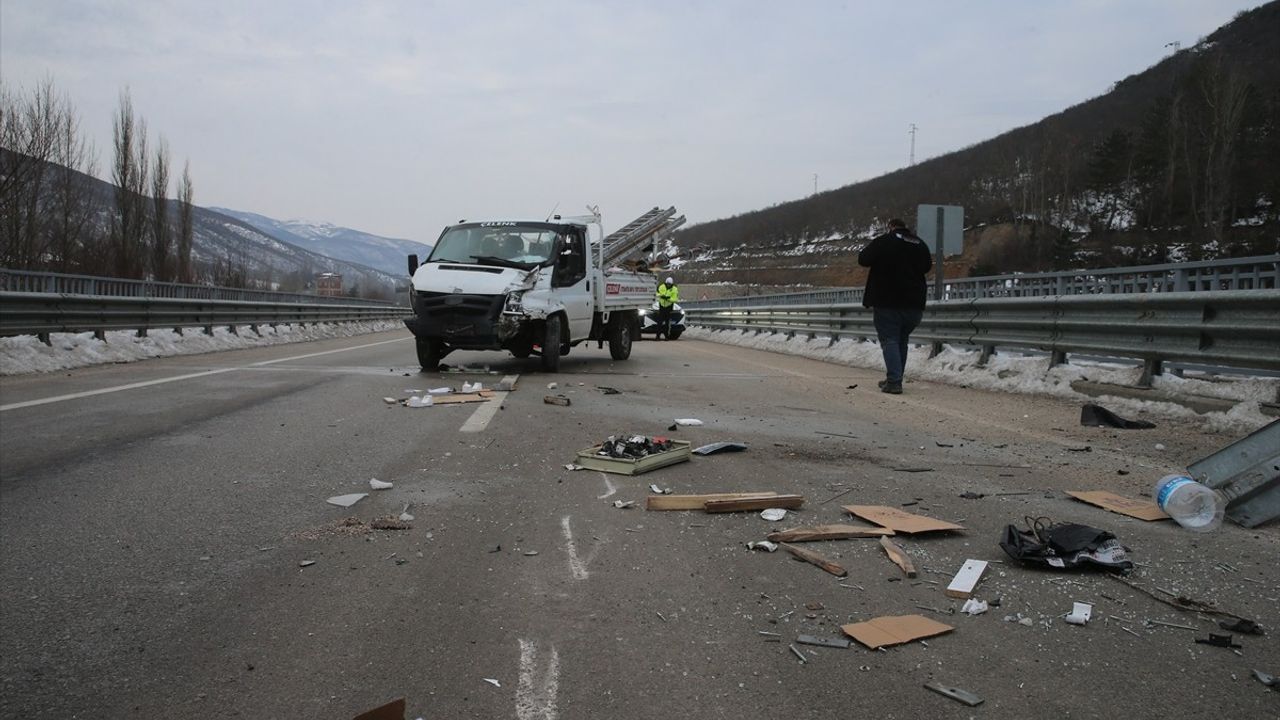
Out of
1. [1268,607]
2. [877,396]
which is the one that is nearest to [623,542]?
[1268,607]

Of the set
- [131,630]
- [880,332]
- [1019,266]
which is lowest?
[131,630]

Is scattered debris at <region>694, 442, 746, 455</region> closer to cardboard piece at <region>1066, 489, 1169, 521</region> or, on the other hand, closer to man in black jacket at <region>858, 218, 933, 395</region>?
cardboard piece at <region>1066, 489, 1169, 521</region>

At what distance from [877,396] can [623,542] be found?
663cm

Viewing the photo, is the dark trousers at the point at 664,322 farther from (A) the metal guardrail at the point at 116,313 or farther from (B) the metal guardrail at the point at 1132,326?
(B) the metal guardrail at the point at 1132,326

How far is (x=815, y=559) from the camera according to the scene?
3471 mm

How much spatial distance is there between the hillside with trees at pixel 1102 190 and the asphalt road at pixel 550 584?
73.7 ft

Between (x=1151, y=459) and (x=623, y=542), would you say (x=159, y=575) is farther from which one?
(x=1151, y=459)

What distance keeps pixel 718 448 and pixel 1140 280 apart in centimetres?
662

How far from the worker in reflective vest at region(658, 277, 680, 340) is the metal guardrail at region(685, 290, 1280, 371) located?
11.9m

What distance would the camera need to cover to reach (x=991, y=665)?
2506mm

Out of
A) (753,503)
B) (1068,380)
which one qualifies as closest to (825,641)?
(753,503)

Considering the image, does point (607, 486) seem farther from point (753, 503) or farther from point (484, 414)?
point (484, 414)

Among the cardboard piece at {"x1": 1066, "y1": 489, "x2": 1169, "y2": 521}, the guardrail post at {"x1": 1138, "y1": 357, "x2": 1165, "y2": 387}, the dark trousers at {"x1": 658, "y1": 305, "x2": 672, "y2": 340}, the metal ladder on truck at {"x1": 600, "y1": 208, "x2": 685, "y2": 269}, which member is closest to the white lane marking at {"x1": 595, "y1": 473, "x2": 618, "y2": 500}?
the cardboard piece at {"x1": 1066, "y1": 489, "x2": 1169, "y2": 521}

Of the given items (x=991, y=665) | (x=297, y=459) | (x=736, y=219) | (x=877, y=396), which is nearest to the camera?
(x=991, y=665)
